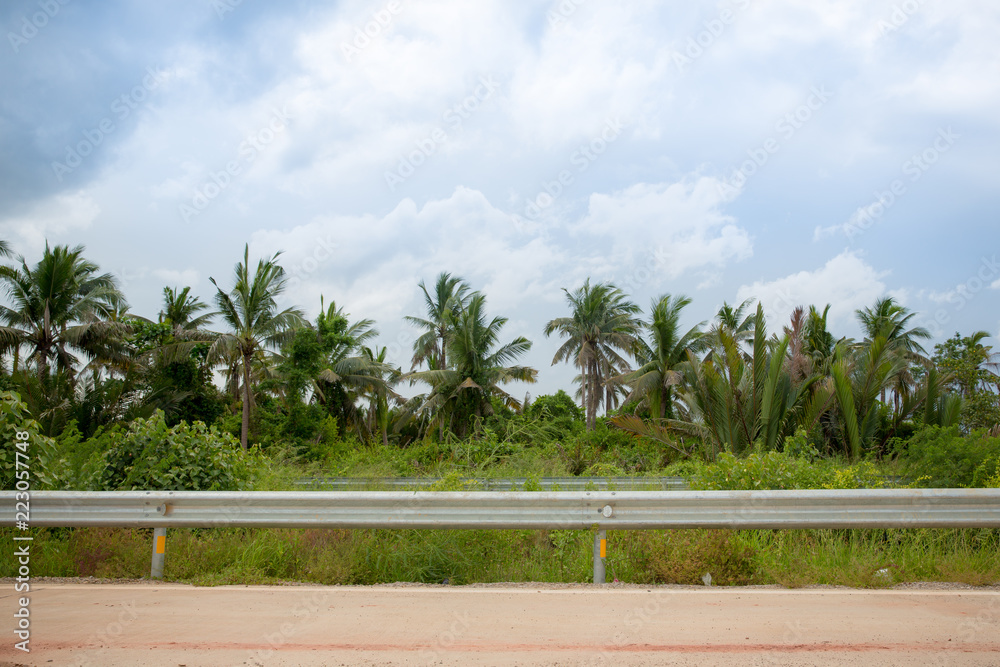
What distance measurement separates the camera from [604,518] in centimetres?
560

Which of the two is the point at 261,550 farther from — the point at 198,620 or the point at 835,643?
the point at 835,643

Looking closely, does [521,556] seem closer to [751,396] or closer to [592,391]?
[751,396]

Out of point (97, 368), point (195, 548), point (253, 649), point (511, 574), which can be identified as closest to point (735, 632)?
point (511, 574)

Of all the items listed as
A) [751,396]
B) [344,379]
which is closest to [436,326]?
[344,379]

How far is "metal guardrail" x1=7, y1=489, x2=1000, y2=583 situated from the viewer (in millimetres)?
5566

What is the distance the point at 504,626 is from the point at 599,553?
154 centimetres

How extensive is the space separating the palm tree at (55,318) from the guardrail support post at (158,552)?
1154 inches

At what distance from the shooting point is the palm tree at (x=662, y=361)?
32.2 metres

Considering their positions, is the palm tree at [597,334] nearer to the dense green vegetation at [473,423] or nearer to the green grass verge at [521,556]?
the dense green vegetation at [473,423]

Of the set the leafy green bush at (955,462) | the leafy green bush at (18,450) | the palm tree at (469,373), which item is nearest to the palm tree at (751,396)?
the leafy green bush at (955,462)

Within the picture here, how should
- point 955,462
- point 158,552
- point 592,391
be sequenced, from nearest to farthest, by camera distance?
point 158,552
point 955,462
point 592,391

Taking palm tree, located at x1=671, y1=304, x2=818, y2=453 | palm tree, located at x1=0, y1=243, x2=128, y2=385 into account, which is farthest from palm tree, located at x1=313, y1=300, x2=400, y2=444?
palm tree, located at x1=671, y1=304, x2=818, y2=453

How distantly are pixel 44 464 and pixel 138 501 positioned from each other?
225cm

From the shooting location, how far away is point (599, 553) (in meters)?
5.61
